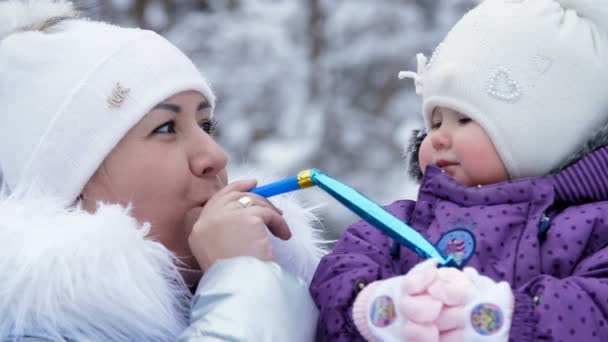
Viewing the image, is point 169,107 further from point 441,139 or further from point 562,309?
point 562,309

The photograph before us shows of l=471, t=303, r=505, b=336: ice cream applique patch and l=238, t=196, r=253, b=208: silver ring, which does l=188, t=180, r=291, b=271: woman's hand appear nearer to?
l=238, t=196, r=253, b=208: silver ring

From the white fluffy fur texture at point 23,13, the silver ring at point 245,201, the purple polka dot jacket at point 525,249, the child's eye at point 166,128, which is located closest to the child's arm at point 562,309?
the purple polka dot jacket at point 525,249

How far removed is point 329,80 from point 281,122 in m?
0.34

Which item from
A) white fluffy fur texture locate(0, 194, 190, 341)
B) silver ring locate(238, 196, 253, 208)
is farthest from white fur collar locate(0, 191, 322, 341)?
silver ring locate(238, 196, 253, 208)

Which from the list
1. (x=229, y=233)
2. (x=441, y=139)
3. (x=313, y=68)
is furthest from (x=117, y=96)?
(x=313, y=68)

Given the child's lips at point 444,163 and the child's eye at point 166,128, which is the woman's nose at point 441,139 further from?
the child's eye at point 166,128

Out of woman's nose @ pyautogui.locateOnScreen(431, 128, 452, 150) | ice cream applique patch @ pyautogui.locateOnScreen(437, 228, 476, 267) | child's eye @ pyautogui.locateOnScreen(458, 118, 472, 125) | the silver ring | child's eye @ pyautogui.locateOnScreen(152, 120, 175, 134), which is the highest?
child's eye @ pyautogui.locateOnScreen(152, 120, 175, 134)

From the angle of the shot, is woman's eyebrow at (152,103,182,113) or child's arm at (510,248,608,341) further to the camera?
woman's eyebrow at (152,103,182,113)

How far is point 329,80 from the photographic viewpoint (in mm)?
4652

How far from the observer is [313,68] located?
465 cm

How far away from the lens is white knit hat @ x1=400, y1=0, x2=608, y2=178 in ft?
4.43

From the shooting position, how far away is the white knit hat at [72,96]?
4.51ft

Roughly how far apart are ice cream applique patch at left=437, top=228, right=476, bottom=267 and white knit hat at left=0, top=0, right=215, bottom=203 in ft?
1.64

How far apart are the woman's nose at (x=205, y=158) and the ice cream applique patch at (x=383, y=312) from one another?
414 mm
